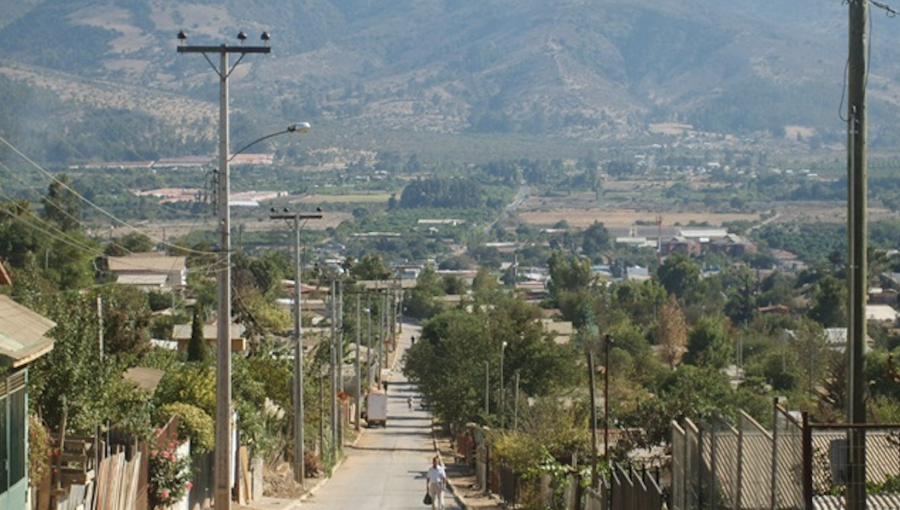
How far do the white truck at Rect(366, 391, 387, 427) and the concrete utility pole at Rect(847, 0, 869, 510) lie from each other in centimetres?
5760

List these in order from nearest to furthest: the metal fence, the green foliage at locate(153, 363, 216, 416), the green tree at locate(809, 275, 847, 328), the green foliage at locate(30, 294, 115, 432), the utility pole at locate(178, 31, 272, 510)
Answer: the metal fence → the green foliage at locate(30, 294, 115, 432) → the utility pole at locate(178, 31, 272, 510) → the green foliage at locate(153, 363, 216, 416) → the green tree at locate(809, 275, 847, 328)

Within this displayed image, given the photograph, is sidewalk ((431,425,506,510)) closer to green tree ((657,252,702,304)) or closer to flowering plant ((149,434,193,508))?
flowering plant ((149,434,193,508))

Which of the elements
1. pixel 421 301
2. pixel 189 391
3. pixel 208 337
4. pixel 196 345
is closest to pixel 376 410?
pixel 208 337

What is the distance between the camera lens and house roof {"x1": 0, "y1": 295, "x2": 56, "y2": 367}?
56.2ft

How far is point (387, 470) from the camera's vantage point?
47.8m

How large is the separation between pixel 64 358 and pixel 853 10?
10864 millimetres

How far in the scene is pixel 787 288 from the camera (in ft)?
501

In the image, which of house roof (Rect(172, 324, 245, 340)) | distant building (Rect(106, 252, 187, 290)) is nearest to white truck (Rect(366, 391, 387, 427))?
house roof (Rect(172, 324, 245, 340))

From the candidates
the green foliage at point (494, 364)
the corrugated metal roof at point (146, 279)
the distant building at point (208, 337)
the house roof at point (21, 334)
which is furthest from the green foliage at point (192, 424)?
the corrugated metal roof at point (146, 279)

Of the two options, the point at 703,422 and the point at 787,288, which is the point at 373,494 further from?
the point at 787,288

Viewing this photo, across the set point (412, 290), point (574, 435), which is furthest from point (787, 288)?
point (574, 435)

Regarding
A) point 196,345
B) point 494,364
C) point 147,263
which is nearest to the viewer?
point 196,345

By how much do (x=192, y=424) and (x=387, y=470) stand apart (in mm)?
19868

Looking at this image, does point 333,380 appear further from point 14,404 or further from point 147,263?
point 147,263
